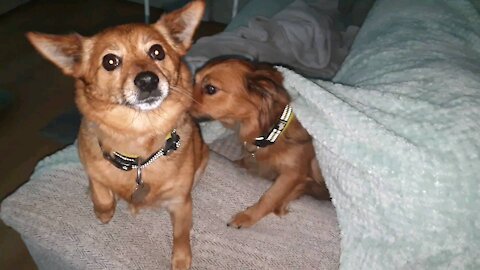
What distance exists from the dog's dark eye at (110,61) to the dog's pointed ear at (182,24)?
21 cm

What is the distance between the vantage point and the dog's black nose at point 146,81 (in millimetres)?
1362

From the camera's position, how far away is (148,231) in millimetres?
1658

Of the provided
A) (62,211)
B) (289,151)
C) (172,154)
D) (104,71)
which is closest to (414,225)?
(289,151)

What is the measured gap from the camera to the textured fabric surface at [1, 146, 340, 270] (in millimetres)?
1550

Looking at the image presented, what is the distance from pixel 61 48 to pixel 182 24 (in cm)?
42

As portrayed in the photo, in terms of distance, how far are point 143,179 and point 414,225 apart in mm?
908

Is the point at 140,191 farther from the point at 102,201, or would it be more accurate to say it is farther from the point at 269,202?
the point at 269,202

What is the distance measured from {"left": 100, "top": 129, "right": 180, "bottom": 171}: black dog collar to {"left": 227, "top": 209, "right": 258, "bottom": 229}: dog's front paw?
0.38m

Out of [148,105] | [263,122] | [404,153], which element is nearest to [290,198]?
[263,122]

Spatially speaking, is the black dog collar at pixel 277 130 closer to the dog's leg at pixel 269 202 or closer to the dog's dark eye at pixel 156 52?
the dog's leg at pixel 269 202

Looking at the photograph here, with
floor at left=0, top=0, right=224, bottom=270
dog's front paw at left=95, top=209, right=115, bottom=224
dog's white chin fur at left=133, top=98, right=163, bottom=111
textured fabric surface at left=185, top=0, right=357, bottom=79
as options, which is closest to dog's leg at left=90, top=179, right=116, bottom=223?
dog's front paw at left=95, top=209, right=115, bottom=224

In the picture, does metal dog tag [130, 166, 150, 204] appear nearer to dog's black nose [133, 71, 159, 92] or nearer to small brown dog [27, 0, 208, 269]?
small brown dog [27, 0, 208, 269]

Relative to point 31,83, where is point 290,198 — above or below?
above

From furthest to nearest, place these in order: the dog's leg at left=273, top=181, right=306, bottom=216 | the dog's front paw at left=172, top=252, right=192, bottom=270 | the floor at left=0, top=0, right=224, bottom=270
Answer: the floor at left=0, top=0, right=224, bottom=270 → the dog's leg at left=273, top=181, right=306, bottom=216 → the dog's front paw at left=172, top=252, right=192, bottom=270
